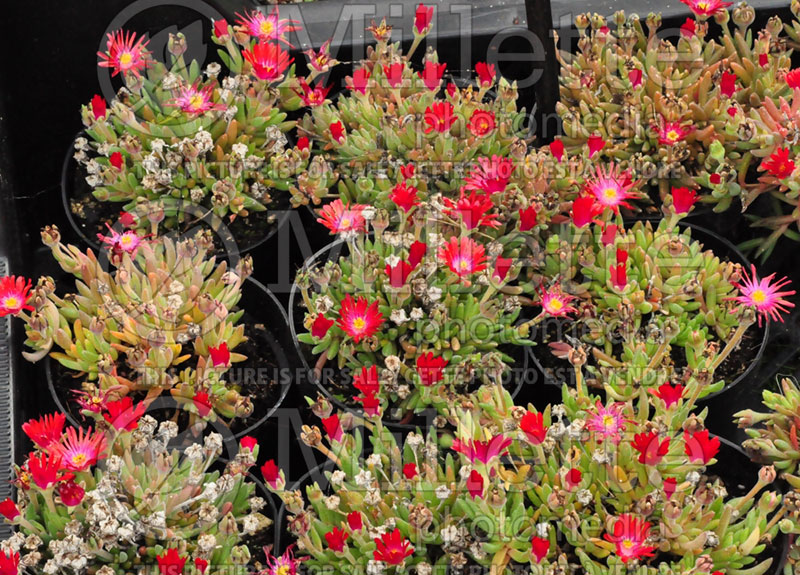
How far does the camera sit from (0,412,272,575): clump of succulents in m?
1.26

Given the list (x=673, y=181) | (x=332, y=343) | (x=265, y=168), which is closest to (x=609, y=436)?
(x=332, y=343)

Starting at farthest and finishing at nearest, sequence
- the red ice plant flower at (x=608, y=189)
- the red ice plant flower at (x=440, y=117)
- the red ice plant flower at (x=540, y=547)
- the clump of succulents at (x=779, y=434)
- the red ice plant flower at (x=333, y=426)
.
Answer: the red ice plant flower at (x=440, y=117), the red ice plant flower at (x=608, y=189), the clump of succulents at (x=779, y=434), the red ice plant flower at (x=333, y=426), the red ice plant flower at (x=540, y=547)

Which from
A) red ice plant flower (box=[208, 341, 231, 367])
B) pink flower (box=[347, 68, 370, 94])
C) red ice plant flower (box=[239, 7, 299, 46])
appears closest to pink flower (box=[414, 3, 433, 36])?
pink flower (box=[347, 68, 370, 94])

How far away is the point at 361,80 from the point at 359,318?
1.82ft

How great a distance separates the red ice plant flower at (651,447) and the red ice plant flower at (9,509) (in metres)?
0.85

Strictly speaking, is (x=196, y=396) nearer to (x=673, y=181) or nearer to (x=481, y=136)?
(x=481, y=136)

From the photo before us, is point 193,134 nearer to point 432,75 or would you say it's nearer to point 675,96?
point 432,75

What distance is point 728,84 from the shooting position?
1.69 metres

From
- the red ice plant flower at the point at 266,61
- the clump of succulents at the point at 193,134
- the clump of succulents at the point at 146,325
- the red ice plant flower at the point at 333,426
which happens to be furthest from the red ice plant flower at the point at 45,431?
the red ice plant flower at the point at 266,61

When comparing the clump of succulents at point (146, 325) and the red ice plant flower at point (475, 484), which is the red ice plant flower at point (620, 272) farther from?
the clump of succulents at point (146, 325)

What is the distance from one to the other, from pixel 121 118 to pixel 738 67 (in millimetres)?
1158

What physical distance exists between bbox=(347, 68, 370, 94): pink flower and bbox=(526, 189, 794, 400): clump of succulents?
1.53 feet

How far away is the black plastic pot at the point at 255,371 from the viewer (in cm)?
158

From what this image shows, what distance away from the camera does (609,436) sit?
53.1 inches
